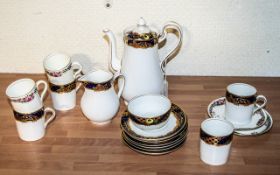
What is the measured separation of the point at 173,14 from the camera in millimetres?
1095

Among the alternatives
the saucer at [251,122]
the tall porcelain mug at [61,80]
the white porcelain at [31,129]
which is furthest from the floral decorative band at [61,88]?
the saucer at [251,122]

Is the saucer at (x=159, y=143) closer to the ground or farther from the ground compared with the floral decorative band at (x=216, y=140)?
closer to the ground

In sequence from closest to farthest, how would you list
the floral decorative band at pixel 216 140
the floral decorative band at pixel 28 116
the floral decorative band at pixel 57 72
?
the floral decorative band at pixel 216 140 < the floral decorative band at pixel 28 116 < the floral decorative band at pixel 57 72

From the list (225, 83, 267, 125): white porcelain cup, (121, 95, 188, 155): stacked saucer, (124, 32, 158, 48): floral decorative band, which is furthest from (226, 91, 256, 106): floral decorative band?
(124, 32, 158, 48): floral decorative band

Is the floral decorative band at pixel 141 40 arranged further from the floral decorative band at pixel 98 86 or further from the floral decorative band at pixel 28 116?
the floral decorative band at pixel 28 116

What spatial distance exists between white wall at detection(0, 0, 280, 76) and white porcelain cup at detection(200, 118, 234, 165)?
14.2 inches

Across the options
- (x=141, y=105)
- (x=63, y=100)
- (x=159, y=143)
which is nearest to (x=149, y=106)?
(x=141, y=105)

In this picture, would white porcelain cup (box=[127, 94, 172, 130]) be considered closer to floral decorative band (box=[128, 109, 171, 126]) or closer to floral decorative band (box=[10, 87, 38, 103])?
floral decorative band (box=[128, 109, 171, 126])

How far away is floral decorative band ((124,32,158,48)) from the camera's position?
3.05 ft

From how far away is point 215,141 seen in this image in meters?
0.79

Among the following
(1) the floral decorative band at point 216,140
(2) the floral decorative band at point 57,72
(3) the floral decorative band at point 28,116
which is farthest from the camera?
(2) the floral decorative band at point 57,72

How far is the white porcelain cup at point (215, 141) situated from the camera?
79 centimetres

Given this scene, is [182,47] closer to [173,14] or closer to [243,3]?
[173,14]

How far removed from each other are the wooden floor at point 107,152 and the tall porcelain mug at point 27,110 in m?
0.02
